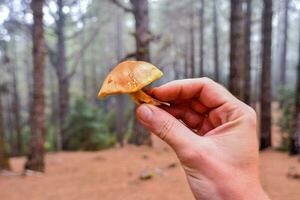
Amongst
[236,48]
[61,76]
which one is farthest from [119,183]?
[61,76]

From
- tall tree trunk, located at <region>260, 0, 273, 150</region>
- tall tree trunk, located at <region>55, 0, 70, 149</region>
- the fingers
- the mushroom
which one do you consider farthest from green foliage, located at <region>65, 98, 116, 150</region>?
the mushroom

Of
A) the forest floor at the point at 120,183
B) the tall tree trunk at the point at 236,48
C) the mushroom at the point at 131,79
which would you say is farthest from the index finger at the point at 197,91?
the tall tree trunk at the point at 236,48

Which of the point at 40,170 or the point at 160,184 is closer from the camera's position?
the point at 160,184

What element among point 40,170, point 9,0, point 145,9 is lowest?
point 40,170

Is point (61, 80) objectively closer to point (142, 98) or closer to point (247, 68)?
point (247, 68)

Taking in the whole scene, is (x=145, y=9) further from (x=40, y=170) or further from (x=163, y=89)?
(x=163, y=89)

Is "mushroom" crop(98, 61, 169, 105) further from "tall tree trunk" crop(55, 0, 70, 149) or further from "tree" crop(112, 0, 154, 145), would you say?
"tall tree trunk" crop(55, 0, 70, 149)

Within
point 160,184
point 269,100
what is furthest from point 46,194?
point 269,100
